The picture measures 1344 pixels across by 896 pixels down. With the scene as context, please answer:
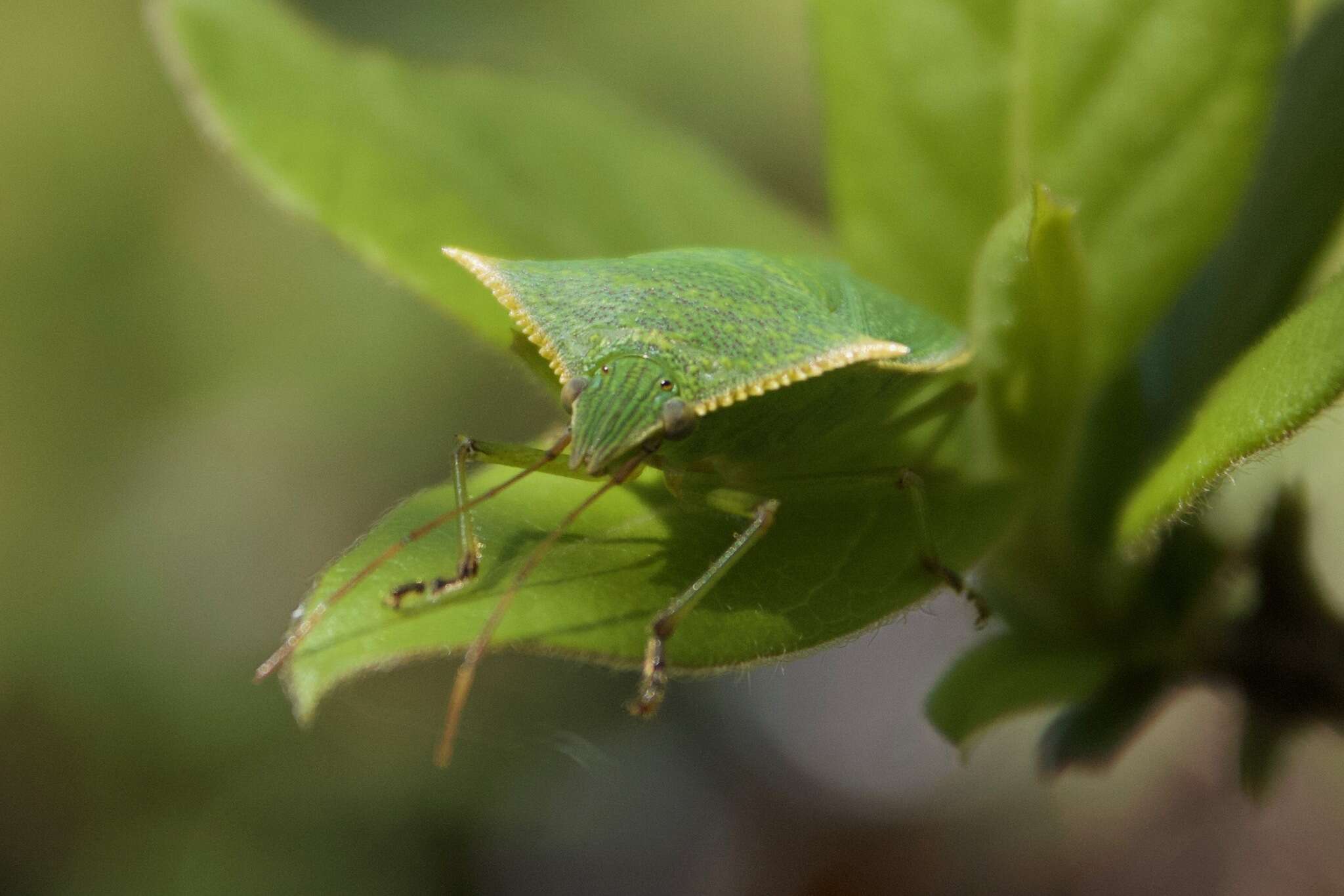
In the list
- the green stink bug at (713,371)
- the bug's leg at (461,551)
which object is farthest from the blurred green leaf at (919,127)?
the bug's leg at (461,551)

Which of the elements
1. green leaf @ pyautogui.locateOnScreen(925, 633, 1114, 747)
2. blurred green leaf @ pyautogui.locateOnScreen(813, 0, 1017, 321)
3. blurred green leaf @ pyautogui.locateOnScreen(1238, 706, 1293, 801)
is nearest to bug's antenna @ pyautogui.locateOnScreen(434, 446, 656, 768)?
green leaf @ pyautogui.locateOnScreen(925, 633, 1114, 747)

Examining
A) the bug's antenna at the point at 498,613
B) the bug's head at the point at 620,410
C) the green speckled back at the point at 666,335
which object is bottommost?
the bug's antenna at the point at 498,613

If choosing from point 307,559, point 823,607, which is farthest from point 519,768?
point 823,607

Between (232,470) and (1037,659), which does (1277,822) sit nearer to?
(1037,659)

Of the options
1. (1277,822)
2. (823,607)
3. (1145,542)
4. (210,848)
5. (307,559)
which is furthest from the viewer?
(307,559)

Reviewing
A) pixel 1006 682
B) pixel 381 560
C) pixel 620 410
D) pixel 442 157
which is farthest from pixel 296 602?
pixel 1006 682

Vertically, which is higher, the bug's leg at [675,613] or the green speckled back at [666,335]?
the green speckled back at [666,335]

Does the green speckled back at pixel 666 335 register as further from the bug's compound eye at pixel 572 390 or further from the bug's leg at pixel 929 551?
the bug's leg at pixel 929 551
